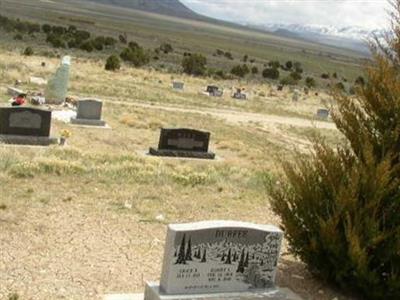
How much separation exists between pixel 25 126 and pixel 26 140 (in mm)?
454

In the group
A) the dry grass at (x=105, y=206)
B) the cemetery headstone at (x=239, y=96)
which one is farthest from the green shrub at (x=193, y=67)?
the dry grass at (x=105, y=206)

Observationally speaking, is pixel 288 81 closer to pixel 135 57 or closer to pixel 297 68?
pixel 135 57

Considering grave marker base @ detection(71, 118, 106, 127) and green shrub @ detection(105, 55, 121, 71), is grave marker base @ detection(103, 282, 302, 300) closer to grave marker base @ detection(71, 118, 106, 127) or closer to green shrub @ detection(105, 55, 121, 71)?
grave marker base @ detection(71, 118, 106, 127)

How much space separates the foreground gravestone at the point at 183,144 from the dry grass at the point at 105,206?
0.71 meters

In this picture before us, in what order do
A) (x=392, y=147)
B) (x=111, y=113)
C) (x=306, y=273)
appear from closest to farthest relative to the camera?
(x=392, y=147) < (x=306, y=273) < (x=111, y=113)

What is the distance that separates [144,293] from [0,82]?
1083 inches

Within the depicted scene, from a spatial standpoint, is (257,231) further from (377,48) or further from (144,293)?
(377,48)

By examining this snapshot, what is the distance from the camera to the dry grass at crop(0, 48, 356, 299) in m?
9.26

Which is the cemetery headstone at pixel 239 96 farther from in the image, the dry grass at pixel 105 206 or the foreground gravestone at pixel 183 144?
the foreground gravestone at pixel 183 144

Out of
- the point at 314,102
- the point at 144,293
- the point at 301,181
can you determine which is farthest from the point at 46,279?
the point at 314,102

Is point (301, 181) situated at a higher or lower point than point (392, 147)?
lower

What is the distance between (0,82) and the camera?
33719 millimetres

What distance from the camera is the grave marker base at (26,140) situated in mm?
19672

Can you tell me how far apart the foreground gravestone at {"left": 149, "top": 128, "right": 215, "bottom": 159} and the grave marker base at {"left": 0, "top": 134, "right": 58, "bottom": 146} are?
331cm
